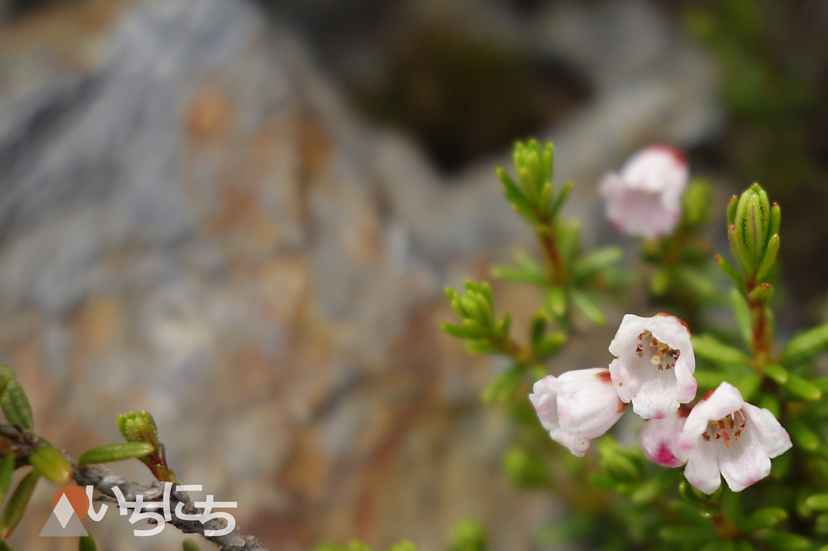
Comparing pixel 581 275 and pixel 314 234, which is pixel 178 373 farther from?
pixel 581 275

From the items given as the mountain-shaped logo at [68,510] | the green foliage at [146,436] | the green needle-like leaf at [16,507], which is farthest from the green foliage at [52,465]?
the mountain-shaped logo at [68,510]

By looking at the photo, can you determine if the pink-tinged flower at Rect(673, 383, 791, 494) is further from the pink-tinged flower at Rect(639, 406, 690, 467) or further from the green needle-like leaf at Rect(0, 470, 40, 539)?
the green needle-like leaf at Rect(0, 470, 40, 539)

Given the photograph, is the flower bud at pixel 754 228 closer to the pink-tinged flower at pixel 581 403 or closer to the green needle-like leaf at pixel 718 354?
the green needle-like leaf at pixel 718 354

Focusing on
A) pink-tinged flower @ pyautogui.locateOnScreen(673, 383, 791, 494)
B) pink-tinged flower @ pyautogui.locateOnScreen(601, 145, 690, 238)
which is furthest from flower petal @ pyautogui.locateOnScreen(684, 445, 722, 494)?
pink-tinged flower @ pyautogui.locateOnScreen(601, 145, 690, 238)

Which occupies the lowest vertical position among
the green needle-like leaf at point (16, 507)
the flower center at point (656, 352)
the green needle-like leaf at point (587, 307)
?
the green needle-like leaf at point (16, 507)

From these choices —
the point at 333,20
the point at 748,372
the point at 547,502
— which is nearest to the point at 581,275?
the point at 748,372

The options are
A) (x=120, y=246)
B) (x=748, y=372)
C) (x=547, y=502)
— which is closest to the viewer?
(x=748, y=372)

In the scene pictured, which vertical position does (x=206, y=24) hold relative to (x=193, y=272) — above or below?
above
